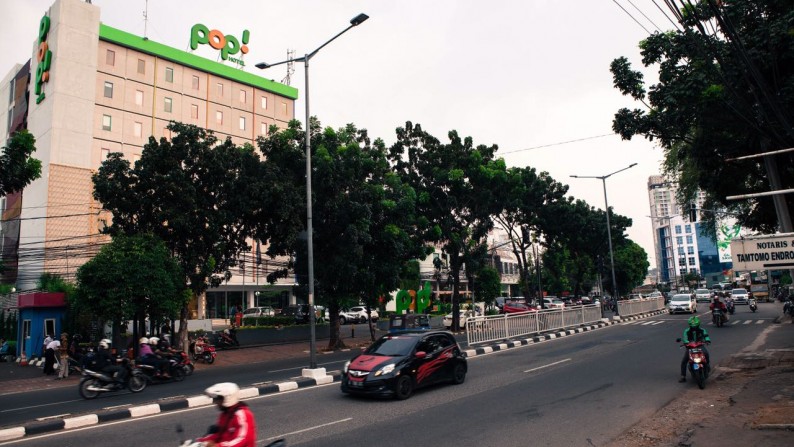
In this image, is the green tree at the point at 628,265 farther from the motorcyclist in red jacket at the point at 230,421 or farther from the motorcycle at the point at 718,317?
the motorcyclist in red jacket at the point at 230,421

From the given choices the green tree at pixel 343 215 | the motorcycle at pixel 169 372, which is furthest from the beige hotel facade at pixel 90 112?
the motorcycle at pixel 169 372

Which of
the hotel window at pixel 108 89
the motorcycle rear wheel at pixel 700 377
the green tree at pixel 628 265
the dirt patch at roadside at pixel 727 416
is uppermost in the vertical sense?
the hotel window at pixel 108 89

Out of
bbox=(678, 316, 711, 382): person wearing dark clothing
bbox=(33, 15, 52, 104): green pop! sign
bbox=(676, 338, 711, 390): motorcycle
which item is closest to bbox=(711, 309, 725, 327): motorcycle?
bbox=(678, 316, 711, 382): person wearing dark clothing

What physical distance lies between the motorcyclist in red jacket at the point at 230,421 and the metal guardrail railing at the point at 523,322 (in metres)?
16.7

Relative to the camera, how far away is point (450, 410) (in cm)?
982

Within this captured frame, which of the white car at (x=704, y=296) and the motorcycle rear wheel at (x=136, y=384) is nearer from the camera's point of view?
the motorcycle rear wheel at (x=136, y=384)

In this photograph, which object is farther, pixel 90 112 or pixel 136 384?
pixel 90 112

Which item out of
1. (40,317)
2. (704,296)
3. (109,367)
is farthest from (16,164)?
(704,296)

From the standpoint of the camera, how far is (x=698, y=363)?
11.3 metres

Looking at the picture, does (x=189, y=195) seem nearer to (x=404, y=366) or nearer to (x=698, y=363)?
(x=404, y=366)

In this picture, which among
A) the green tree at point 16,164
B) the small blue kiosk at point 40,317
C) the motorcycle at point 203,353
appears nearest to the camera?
the green tree at point 16,164

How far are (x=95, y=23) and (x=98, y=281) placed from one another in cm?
3561

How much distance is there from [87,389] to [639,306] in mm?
36390

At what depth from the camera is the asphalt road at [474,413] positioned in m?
7.98
